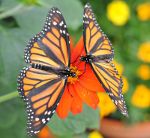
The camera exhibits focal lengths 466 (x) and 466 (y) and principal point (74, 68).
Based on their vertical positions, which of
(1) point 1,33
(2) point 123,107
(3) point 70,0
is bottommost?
(2) point 123,107

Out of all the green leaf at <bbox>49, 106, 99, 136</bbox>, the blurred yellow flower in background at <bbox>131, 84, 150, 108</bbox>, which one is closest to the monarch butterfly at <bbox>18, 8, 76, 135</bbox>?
the green leaf at <bbox>49, 106, 99, 136</bbox>

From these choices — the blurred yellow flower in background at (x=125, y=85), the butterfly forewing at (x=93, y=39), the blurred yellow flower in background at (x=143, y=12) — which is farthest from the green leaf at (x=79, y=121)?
the blurred yellow flower in background at (x=143, y=12)

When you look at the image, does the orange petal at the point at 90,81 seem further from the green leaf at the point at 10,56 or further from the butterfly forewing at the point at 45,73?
the green leaf at the point at 10,56

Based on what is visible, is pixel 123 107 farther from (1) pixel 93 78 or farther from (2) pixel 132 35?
(2) pixel 132 35

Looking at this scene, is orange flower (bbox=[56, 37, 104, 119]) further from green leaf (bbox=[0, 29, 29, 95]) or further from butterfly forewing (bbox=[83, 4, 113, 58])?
green leaf (bbox=[0, 29, 29, 95])

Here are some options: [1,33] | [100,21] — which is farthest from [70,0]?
[100,21]

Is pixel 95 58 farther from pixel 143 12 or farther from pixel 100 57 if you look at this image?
pixel 143 12
